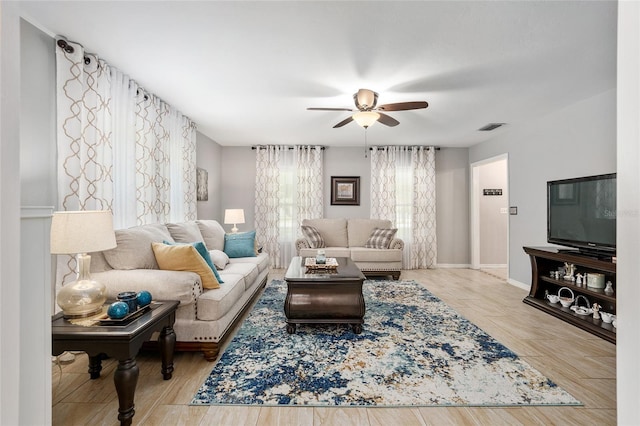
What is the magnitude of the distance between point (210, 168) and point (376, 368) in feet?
15.5

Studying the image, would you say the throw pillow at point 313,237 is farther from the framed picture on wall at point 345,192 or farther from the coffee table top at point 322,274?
the coffee table top at point 322,274

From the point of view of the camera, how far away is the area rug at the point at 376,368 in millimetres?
1956

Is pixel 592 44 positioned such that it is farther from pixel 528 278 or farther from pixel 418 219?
pixel 418 219

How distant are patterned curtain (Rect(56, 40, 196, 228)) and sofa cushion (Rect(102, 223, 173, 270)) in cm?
42

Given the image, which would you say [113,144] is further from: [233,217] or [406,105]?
[406,105]

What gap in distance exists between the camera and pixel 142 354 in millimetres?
2535

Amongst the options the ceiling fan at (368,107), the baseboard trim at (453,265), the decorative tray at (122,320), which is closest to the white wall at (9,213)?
the decorative tray at (122,320)

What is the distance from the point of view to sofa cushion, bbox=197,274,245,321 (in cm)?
242

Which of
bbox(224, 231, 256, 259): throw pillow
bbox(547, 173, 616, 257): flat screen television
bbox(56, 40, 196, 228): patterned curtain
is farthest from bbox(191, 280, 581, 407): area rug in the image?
bbox(56, 40, 196, 228): patterned curtain

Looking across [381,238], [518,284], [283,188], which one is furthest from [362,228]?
[518,284]

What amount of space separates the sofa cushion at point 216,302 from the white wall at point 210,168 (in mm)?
2896

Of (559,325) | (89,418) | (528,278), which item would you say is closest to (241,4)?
(89,418)

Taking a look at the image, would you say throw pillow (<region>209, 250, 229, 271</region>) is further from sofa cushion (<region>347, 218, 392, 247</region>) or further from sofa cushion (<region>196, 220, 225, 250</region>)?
sofa cushion (<region>347, 218, 392, 247</region>)

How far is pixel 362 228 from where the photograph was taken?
240 inches
